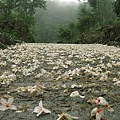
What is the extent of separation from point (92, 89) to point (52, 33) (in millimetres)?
74053

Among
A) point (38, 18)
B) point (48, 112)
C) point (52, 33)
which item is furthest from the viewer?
point (38, 18)

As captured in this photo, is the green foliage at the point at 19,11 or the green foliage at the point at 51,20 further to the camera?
the green foliage at the point at 51,20

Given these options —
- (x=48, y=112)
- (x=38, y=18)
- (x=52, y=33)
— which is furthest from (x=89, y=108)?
(x=38, y=18)

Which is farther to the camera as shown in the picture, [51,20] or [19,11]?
[51,20]

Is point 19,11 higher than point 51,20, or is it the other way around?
point 51,20

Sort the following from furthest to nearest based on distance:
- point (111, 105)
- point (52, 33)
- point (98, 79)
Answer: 1. point (52, 33)
2. point (98, 79)
3. point (111, 105)

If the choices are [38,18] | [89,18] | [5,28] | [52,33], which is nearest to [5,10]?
[5,28]

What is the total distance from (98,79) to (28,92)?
159 cm

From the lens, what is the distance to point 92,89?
153 inches

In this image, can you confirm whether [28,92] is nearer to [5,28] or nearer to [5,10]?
[5,28]

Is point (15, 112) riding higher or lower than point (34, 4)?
lower

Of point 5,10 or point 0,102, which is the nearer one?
point 0,102

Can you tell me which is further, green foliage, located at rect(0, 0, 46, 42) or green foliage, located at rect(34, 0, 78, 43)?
green foliage, located at rect(34, 0, 78, 43)

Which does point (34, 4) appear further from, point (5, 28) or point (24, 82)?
point (24, 82)
